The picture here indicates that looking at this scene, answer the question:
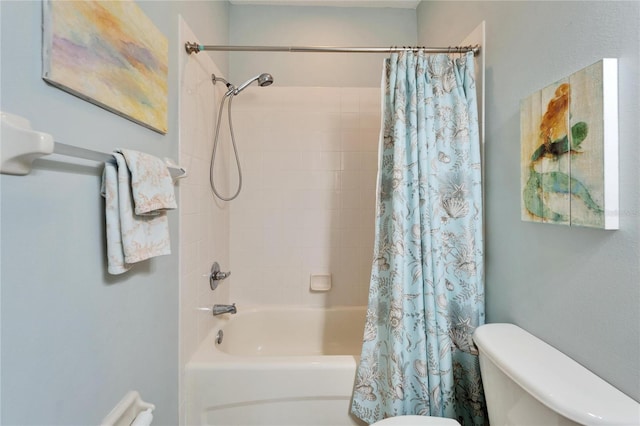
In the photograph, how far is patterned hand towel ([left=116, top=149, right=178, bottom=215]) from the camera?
0.79 m

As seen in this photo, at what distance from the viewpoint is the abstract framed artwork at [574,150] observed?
0.71m

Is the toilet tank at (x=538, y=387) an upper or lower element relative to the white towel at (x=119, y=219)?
lower

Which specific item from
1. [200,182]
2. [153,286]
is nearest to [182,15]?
[200,182]

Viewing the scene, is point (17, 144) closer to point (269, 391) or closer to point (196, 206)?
point (196, 206)

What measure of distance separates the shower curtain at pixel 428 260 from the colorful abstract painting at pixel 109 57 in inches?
36.2

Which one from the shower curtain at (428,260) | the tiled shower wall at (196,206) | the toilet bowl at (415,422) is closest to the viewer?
the toilet bowl at (415,422)

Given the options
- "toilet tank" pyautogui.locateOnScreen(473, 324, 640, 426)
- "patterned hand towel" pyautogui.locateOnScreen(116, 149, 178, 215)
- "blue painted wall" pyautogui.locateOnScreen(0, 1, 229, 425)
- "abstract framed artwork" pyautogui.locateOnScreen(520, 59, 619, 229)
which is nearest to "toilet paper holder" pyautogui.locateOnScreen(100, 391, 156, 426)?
"blue painted wall" pyautogui.locateOnScreen(0, 1, 229, 425)

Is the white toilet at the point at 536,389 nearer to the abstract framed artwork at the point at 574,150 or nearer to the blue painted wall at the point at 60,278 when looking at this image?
the abstract framed artwork at the point at 574,150

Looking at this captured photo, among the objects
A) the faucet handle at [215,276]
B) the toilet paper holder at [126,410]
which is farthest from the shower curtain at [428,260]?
the faucet handle at [215,276]

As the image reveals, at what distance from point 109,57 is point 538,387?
139 cm

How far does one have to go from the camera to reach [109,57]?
0.79 metres

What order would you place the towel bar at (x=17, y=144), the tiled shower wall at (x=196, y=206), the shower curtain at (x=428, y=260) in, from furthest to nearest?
1. the tiled shower wall at (x=196, y=206)
2. the shower curtain at (x=428, y=260)
3. the towel bar at (x=17, y=144)

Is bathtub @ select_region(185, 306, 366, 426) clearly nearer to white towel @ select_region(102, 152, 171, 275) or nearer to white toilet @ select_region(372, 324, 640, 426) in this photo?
white toilet @ select_region(372, 324, 640, 426)

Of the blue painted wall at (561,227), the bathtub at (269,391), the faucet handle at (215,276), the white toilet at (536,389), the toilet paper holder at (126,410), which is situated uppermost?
the blue painted wall at (561,227)
